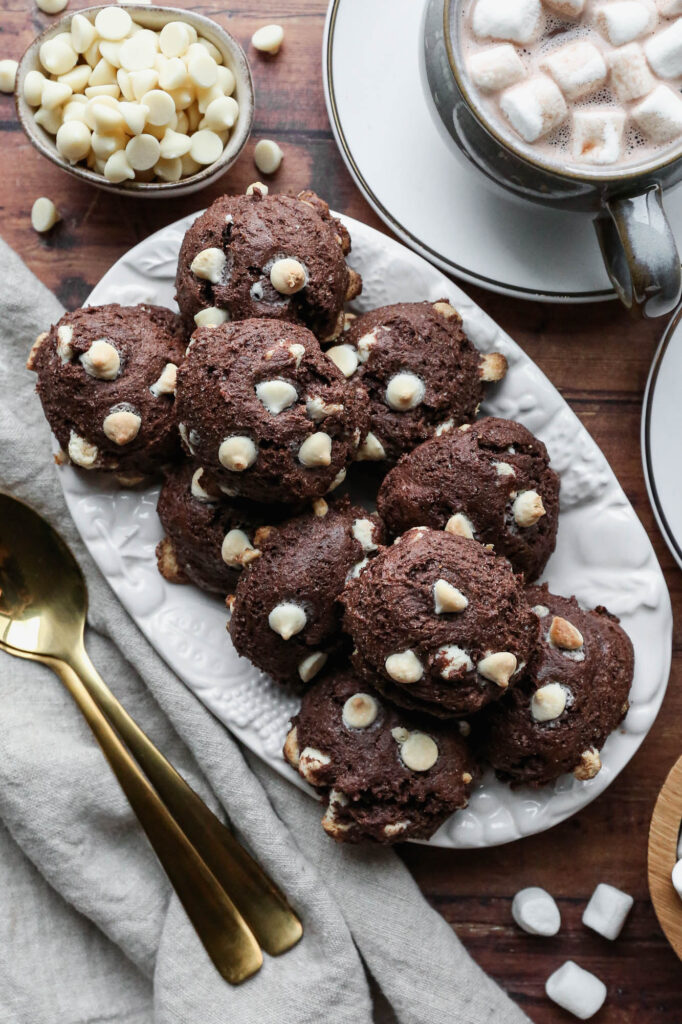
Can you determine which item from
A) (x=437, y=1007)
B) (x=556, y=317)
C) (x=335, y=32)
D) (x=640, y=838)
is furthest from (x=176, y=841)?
(x=335, y=32)

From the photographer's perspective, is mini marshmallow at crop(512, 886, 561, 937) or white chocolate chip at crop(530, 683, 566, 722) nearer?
white chocolate chip at crop(530, 683, 566, 722)

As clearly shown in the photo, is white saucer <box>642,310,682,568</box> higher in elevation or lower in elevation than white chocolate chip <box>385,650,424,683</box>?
higher

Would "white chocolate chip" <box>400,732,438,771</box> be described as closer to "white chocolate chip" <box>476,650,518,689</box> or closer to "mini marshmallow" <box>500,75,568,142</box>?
"white chocolate chip" <box>476,650,518,689</box>

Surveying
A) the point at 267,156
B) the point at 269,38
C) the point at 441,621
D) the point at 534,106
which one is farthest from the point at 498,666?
the point at 269,38

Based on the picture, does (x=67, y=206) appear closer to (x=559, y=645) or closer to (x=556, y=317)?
(x=556, y=317)

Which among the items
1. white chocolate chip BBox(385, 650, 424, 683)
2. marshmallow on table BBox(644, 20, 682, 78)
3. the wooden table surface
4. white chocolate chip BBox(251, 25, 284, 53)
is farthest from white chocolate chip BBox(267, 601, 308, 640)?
white chocolate chip BBox(251, 25, 284, 53)

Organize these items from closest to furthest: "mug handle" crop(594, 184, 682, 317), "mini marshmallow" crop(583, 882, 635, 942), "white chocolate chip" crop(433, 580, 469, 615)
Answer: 1. "white chocolate chip" crop(433, 580, 469, 615)
2. "mug handle" crop(594, 184, 682, 317)
3. "mini marshmallow" crop(583, 882, 635, 942)

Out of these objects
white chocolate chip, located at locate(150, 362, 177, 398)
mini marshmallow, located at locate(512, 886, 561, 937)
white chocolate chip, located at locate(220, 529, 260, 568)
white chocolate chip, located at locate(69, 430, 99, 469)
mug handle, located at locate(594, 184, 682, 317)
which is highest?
mug handle, located at locate(594, 184, 682, 317)
